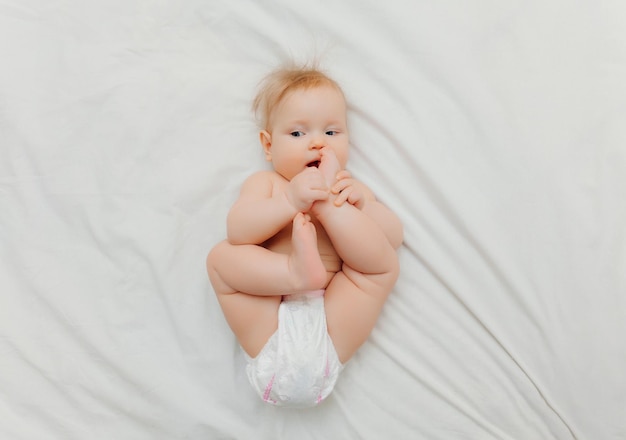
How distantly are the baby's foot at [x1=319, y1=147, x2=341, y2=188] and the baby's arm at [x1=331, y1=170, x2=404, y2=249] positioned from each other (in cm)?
1

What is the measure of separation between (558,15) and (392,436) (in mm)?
924

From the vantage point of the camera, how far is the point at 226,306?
1.22 metres

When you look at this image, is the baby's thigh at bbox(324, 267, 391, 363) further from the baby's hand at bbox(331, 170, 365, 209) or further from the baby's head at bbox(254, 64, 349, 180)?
the baby's head at bbox(254, 64, 349, 180)

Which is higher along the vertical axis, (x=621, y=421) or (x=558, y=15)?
(x=558, y=15)

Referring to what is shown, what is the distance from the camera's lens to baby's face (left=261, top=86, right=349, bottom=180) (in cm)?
124

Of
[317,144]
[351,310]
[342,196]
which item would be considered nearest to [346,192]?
[342,196]

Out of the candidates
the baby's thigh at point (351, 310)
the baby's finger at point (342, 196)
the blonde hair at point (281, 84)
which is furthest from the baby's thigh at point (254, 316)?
the blonde hair at point (281, 84)

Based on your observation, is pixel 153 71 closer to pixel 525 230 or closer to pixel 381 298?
pixel 381 298

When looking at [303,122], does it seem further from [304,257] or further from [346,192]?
[304,257]

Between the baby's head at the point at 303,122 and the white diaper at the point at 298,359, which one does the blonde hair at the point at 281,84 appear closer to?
the baby's head at the point at 303,122

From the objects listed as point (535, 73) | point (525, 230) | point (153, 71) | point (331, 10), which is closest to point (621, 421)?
point (525, 230)

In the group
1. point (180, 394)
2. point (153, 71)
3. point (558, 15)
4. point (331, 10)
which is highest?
point (558, 15)

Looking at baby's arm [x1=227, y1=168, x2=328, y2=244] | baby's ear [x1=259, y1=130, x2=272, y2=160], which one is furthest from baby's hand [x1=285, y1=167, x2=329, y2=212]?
baby's ear [x1=259, y1=130, x2=272, y2=160]

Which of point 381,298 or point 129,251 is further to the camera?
point 129,251
